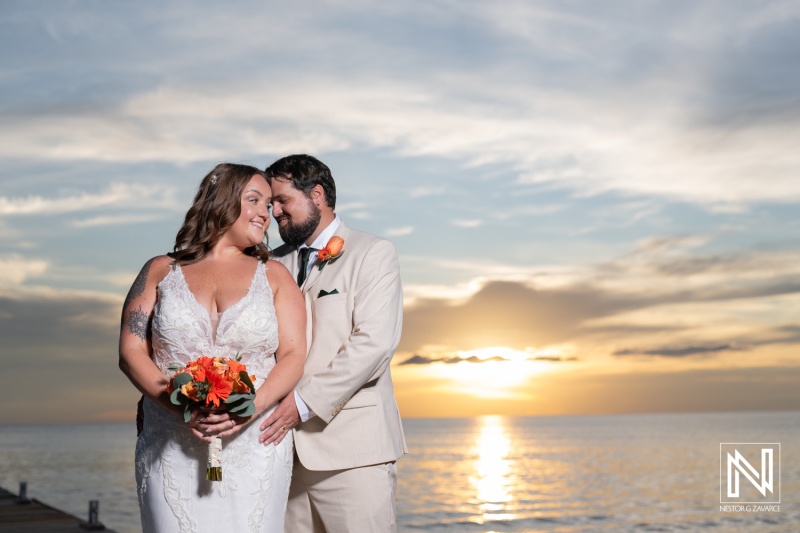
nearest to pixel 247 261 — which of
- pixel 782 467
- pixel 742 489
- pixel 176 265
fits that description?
pixel 176 265

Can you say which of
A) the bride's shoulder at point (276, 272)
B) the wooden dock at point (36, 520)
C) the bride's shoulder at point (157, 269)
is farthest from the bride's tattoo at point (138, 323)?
the wooden dock at point (36, 520)

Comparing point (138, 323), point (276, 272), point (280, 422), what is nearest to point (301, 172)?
point (276, 272)

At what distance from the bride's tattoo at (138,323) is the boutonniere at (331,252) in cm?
86

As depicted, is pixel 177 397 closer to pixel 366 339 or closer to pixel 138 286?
pixel 138 286

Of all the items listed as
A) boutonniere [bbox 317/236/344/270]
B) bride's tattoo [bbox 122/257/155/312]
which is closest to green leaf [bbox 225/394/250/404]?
bride's tattoo [bbox 122/257/155/312]

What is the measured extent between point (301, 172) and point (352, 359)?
0.92 m

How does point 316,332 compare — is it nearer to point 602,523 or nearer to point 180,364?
point 180,364

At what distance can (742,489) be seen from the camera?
2497 centimetres

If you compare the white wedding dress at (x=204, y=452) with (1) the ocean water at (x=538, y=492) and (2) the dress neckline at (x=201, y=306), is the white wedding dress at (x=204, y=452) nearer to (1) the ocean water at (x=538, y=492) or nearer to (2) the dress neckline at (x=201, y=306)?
(2) the dress neckline at (x=201, y=306)

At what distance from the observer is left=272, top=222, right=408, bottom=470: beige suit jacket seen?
12.0 ft

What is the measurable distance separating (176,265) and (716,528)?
16511mm

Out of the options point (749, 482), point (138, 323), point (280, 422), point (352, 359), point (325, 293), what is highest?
point (325, 293)

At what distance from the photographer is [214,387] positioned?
298 cm

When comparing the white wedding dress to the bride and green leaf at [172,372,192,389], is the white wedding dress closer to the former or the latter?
the bride
